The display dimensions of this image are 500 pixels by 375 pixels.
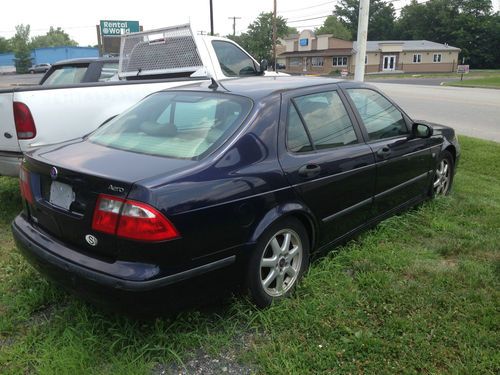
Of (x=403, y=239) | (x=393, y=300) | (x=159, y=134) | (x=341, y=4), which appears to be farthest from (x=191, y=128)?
(x=341, y=4)

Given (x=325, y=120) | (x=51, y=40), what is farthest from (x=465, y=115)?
(x=51, y=40)

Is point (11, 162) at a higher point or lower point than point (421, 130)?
lower

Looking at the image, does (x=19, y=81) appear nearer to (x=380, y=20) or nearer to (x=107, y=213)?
(x=107, y=213)

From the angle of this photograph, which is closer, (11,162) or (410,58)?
(11,162)

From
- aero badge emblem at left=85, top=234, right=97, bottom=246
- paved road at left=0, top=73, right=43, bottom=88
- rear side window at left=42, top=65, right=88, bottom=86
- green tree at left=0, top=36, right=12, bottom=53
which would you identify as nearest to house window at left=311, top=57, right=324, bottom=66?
paved road at left=0, top=73, right=43, bottom=88

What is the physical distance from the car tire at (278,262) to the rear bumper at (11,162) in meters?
3.02

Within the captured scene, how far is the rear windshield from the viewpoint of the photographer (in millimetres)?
3023

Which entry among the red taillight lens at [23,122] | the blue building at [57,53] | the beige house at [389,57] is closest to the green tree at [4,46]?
the blue building at [57,53]

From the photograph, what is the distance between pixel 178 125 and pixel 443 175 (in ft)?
11.1

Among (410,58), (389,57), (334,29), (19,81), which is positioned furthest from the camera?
(334,29)

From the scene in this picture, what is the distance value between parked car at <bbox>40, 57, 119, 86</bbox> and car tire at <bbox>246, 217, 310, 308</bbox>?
5.41 m

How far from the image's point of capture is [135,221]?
8.09ft

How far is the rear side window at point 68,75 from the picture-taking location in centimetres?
746

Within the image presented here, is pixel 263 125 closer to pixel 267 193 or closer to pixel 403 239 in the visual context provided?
pixel 267 193
